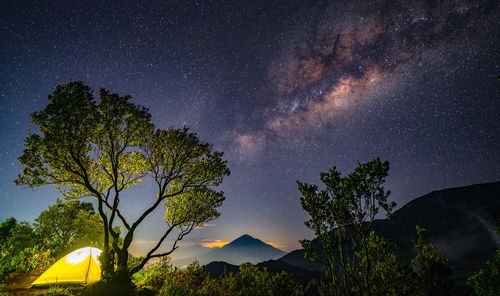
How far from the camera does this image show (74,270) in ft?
40.9

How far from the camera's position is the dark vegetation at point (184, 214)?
836 centimetres

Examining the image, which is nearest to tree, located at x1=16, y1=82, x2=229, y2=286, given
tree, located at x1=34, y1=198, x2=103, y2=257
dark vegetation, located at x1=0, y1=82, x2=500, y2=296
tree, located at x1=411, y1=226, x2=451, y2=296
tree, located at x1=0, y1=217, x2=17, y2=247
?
dark vegetation, located at x1=0, y1=82, x2=500, y2=296

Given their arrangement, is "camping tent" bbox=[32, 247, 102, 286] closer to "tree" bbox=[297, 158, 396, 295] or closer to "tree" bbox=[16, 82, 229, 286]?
"tree" bbox=[16, 82, 229, 286]

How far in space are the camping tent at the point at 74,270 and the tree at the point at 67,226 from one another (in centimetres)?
2177

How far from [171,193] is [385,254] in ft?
49.9

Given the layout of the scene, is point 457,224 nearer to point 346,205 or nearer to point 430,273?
point 430,273

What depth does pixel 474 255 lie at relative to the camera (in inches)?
3922

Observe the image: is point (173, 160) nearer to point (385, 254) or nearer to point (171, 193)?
point (171, 193)

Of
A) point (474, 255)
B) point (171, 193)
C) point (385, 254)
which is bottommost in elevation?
point (474, 255)

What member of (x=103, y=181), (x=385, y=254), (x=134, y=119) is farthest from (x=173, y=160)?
(x=385, y=254)

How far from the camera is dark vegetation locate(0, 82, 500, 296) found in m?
8.36

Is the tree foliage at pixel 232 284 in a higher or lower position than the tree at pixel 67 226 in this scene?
lower

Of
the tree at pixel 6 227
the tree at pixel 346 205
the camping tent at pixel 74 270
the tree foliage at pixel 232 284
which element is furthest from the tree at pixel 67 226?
the tree at pixel 346 205

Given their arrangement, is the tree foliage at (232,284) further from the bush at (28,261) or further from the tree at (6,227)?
the tree at (6,227)
